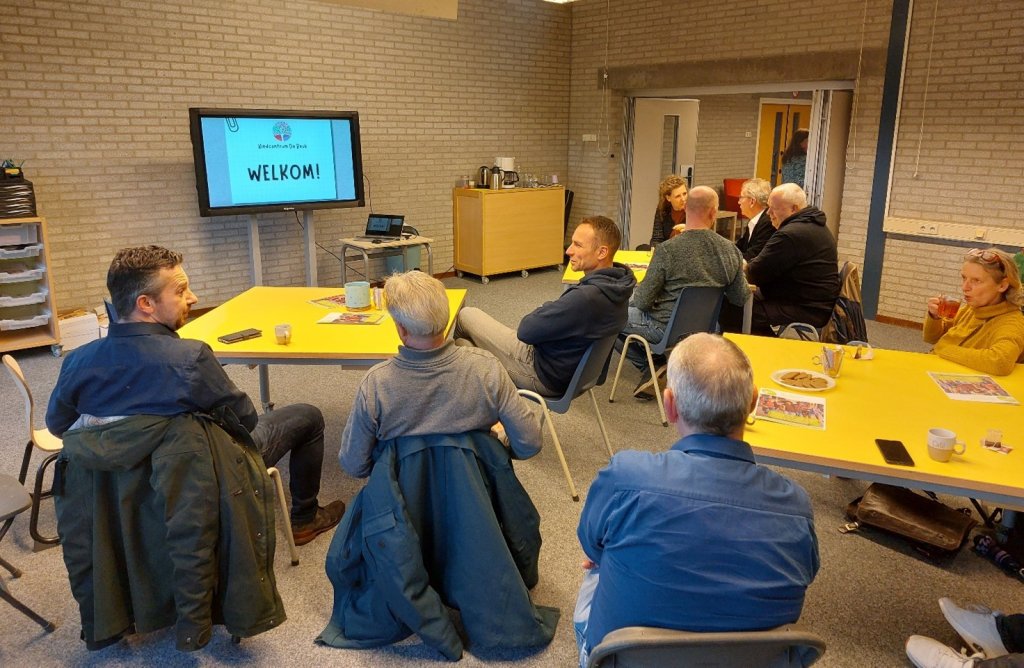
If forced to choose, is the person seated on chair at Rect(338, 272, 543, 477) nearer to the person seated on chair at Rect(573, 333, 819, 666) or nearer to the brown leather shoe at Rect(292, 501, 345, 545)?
the person seated on chair at Rect(573, 333, 819, 666)

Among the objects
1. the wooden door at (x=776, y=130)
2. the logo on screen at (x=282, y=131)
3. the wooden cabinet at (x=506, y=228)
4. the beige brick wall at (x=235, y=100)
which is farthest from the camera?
the wooden door at (x=776, y=130)

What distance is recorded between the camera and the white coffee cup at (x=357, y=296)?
3.69m

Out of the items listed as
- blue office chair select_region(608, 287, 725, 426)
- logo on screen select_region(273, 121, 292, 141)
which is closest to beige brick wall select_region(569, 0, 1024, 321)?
blue office chair select_region(608, 287, 725, 426)

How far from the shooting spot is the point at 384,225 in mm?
7102

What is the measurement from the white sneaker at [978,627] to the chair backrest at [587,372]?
157 cm

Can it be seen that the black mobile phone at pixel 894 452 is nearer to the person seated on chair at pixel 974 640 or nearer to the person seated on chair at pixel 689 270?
the person seated on chair at pixel 974 640

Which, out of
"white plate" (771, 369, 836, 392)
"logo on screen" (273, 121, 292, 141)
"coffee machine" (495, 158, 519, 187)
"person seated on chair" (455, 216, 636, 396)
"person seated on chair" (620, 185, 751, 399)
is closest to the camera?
"white plate" (771, 369, 836, 392)

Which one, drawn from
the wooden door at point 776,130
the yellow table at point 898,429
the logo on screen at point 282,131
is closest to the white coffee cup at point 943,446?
the yellow table at point 898,429

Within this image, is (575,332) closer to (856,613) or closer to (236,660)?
(856,613)

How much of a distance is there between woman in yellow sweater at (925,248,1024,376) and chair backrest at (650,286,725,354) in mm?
1320

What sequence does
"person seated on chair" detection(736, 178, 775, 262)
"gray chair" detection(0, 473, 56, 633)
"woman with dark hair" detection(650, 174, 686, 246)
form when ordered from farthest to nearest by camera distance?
"woman with dark hair" detection(650, 174, 686, 246)
"person seated on chair" detection(736, 178, 775, 262)
"gray chair" detection(0, 473, 56, 633)

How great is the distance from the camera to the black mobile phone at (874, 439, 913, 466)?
2.04 meters

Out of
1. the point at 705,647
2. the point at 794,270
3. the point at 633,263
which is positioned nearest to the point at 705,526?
the point at 705,647

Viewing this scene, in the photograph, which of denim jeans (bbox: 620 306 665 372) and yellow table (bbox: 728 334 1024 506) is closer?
yellow table (bbox: 728 334 1024 506)
